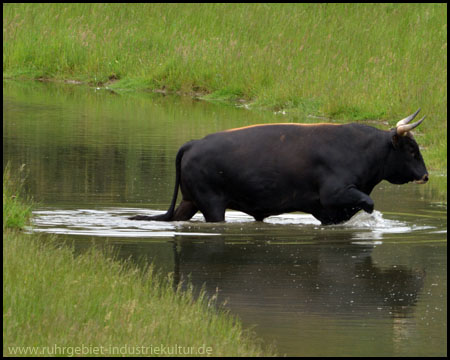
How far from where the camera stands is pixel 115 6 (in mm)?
35438

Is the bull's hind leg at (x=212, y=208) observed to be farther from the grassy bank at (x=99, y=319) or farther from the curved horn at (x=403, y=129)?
the grassy bank at (x=99, y=319)

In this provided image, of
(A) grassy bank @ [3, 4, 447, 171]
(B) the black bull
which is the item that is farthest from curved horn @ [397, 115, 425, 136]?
(A) grassy bank @ [3, 4, 447, 171]

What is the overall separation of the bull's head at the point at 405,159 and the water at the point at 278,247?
0.45m

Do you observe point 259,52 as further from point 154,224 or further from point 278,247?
point 278,247

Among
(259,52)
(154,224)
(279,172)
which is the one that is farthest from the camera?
(259,52)

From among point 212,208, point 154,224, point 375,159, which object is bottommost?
point 154,224

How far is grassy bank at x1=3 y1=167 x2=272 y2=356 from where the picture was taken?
612cm

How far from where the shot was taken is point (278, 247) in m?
10.5

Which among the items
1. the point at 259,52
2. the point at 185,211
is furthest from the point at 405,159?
the point at 259,52

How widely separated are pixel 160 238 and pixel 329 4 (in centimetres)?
2236

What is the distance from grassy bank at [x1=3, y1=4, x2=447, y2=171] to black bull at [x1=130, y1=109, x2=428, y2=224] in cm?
617

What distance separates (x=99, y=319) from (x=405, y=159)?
21.1 feet

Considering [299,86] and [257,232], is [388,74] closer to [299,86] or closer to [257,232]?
[299,86]

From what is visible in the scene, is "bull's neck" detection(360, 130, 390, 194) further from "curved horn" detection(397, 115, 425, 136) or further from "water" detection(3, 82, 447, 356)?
"water" detection(3, 82, 447, 356)
